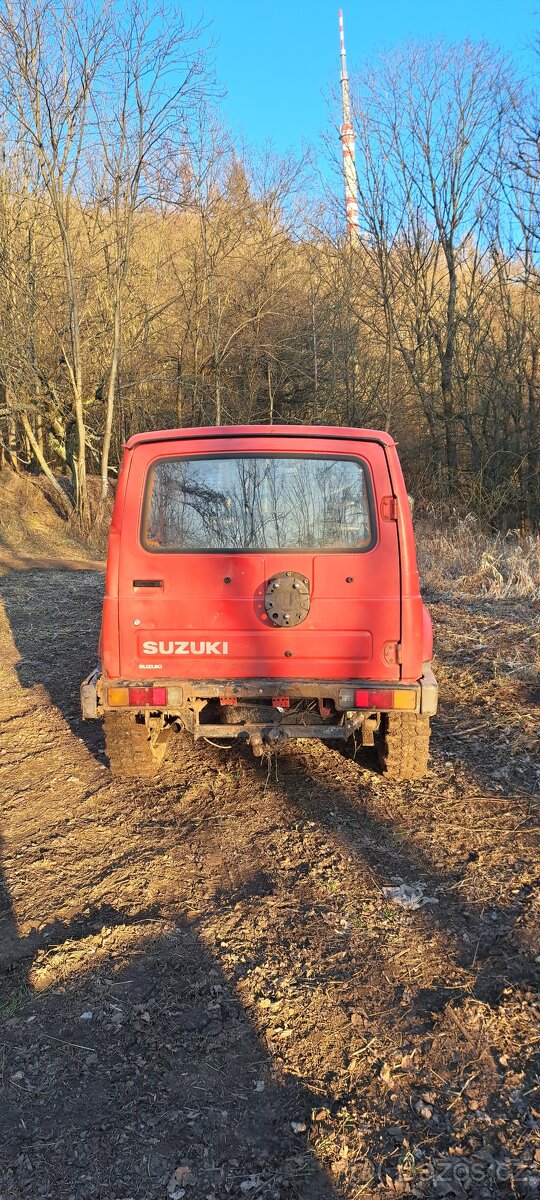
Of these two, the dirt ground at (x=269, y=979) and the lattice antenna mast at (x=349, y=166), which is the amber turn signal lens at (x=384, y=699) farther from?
the lattice antenna mast at (x=349, y=166)

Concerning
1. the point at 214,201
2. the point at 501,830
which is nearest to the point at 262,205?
the point at 214,201

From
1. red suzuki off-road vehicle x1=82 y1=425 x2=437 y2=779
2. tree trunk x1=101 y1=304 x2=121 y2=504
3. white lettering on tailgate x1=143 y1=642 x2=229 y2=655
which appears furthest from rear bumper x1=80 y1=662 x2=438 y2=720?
tree trunk x1=101 y1=304 x2=121 y2=504

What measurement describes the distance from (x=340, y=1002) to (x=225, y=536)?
2.10 m

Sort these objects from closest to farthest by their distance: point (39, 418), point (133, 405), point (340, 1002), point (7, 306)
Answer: point (340, 1002) < point (7, 306) < point (39, 418) < point (133, 405)

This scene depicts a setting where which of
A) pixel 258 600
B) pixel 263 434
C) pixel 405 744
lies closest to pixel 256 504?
pixel 263 434

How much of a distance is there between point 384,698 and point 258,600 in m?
0.78

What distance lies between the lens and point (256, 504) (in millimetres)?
3543

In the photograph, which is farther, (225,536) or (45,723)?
(45,723)

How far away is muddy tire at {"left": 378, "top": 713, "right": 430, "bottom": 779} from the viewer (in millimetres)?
3732

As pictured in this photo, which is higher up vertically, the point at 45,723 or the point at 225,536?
the point at 225,536

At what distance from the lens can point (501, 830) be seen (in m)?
3.47

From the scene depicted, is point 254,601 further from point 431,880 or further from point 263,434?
point 431,880

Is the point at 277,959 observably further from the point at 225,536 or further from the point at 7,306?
the point at 7,306

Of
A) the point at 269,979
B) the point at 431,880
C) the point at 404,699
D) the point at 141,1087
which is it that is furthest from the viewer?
the point at 404,699
